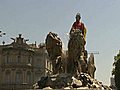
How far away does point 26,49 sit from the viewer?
79.9 m

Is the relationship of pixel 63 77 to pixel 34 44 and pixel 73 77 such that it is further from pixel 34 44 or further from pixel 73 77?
pixel 34 44

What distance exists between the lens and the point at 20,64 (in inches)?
3113

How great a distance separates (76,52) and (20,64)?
183 feet

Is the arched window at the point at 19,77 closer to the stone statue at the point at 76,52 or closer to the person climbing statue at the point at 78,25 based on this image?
the person climbing statue at the point at 78,25

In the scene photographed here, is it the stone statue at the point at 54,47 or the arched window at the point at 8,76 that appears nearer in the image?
the stone statue at the point at 54,47

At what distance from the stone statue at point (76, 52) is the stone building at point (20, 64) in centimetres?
5296

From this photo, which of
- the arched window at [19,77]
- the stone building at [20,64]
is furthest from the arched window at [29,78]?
the arched window at [19,77]

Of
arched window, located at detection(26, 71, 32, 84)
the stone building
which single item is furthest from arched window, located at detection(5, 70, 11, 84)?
arched window, located at detection(26, 71, 32, 84)

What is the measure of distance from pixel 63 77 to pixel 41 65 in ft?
195

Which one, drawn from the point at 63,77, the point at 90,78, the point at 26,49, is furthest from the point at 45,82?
the point at 26,49

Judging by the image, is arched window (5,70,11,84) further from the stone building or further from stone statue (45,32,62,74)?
stone statue (45,32,62,74)

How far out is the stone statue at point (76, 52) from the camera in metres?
24.2

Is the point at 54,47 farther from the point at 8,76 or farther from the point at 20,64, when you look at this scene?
the point at 8,76

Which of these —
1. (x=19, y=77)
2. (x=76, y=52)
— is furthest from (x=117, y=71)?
(x=19, y=77)
